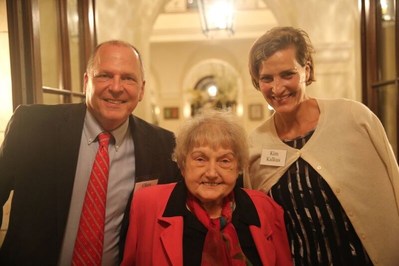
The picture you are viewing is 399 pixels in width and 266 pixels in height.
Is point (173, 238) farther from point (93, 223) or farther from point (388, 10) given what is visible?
point (388, 10)

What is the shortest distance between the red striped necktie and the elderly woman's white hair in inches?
13.4

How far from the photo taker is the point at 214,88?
1244 cm

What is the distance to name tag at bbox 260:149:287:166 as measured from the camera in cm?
179

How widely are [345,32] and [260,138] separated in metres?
2.44

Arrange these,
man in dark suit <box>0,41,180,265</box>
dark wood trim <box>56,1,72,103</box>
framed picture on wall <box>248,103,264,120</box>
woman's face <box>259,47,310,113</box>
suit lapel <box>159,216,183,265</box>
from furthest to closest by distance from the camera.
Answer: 1. framed picture on wall <box>248,103,264,120</box>
2. dark wood trim <box>56,1,72,103</box>
3. woman's face <box>259,47,310,113</box>
4. man in dark suit <box>0,41,180,265</box>
5. suit lapel <box>159,216,183,265</box>

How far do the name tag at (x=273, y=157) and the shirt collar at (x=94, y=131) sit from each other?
66cm

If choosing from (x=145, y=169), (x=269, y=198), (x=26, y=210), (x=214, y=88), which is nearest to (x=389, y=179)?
(x=269, y=198)

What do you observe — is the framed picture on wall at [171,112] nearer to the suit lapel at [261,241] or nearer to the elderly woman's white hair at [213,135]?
the elderly woman's white hair at [213,135]

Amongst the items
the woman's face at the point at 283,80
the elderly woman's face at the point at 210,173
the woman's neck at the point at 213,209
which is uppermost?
the woman's face at the point at 283,80

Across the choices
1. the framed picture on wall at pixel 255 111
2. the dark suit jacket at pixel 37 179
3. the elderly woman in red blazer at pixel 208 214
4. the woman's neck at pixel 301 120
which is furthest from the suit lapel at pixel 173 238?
the framed picture on wall at pixel 255 111

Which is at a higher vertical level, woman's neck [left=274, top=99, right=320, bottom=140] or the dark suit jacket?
woman's neck [left=274, top=99, right=320, bottom=140]

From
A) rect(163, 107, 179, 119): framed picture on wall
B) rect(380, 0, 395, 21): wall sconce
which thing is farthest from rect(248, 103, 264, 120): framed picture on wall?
rect(380, 0, 395, 21): wall sconce

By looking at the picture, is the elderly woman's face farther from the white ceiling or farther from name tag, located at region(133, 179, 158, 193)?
the white ceiling

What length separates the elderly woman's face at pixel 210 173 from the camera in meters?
1.59
